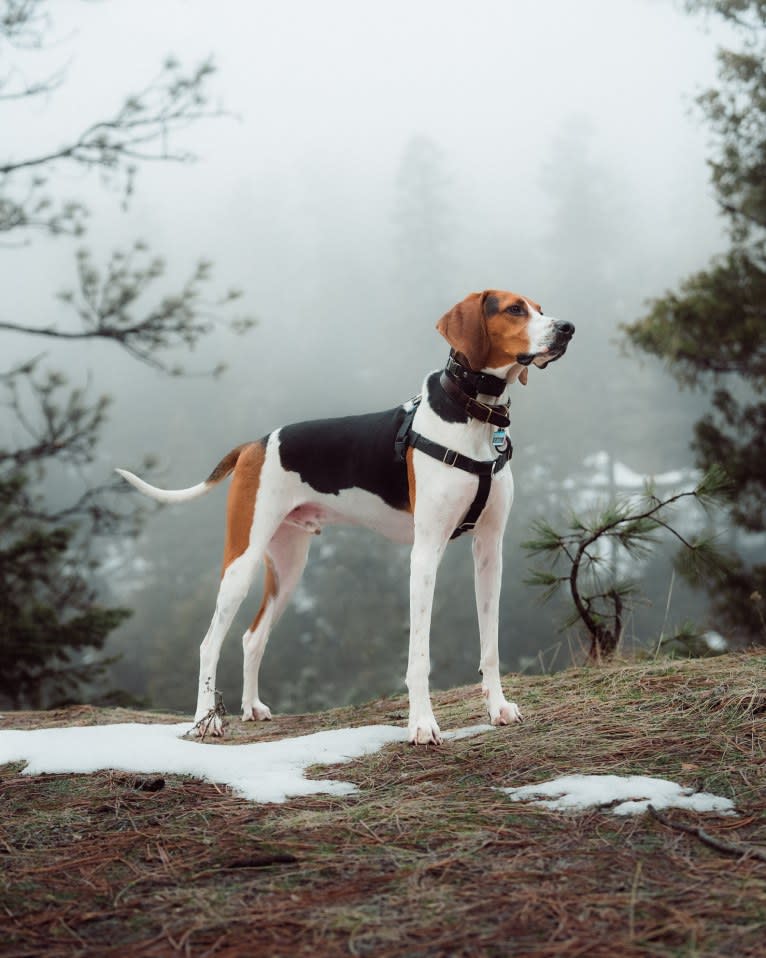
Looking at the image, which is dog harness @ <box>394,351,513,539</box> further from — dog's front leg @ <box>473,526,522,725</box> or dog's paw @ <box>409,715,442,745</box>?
dog's paw @ <box>409,715,442,745</box>

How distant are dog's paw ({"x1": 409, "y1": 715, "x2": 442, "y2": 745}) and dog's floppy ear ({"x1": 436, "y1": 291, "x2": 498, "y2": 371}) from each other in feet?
4.87

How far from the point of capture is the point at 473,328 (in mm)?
3936

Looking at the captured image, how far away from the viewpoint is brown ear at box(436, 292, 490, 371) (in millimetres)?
3930

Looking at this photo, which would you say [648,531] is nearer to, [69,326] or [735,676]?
[735,676]

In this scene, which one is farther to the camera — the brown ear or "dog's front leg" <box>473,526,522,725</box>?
"dog's front leg" <box>473,526,522,725</box>

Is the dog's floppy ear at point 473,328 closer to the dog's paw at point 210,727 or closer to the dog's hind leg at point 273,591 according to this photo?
the dog's hind leg at point 273,591

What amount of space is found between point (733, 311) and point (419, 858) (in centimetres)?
932

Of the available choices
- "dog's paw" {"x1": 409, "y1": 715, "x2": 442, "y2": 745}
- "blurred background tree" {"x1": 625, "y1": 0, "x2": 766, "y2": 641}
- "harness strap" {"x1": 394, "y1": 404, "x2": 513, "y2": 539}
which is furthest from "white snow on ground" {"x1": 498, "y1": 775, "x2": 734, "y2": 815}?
"blurred background tree" {"x1": 625, "y1": 0, "x2": 766, "y2": 641}

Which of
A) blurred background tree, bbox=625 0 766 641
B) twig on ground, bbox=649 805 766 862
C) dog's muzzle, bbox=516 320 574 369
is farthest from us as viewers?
blurred background tree, bbox=625 0 766 641

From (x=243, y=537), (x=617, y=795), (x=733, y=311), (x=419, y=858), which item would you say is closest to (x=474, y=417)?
(x=243, y=537)

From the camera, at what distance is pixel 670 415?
3791cm

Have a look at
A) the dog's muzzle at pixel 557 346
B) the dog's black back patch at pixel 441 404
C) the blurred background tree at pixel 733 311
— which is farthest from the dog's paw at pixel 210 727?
the blurred background tree at pixel 733 311

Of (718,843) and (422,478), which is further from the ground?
(422,478)

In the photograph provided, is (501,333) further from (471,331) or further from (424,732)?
(424,732)
